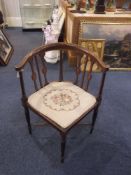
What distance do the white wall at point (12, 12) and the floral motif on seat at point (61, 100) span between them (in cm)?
263

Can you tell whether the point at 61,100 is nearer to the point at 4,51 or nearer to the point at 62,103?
the point at 62,103

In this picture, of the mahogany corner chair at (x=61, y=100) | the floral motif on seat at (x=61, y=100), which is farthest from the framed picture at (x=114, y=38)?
the floral motif on seat at (x=61, y=100)

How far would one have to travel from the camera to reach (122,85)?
2.19 m

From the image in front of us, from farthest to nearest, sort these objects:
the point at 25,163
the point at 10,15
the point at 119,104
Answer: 1. the point at 10,15
2. the point at 119,104
3. the point at 25,163

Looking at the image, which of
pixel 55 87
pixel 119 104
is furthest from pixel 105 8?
pixel 55 87

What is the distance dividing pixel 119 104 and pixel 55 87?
2.67 ft

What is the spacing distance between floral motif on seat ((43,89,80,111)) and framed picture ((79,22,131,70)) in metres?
1.11

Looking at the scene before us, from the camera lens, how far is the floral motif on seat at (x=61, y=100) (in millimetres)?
1255

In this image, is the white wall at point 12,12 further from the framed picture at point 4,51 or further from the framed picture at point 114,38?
the framed picture at point 114,38

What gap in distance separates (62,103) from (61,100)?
0.11 ft

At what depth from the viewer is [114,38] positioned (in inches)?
91.4

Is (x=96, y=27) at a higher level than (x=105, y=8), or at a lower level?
lower

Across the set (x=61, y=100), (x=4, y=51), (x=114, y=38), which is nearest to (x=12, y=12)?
(x=4, y=51)

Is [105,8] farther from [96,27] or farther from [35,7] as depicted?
[35,7]
